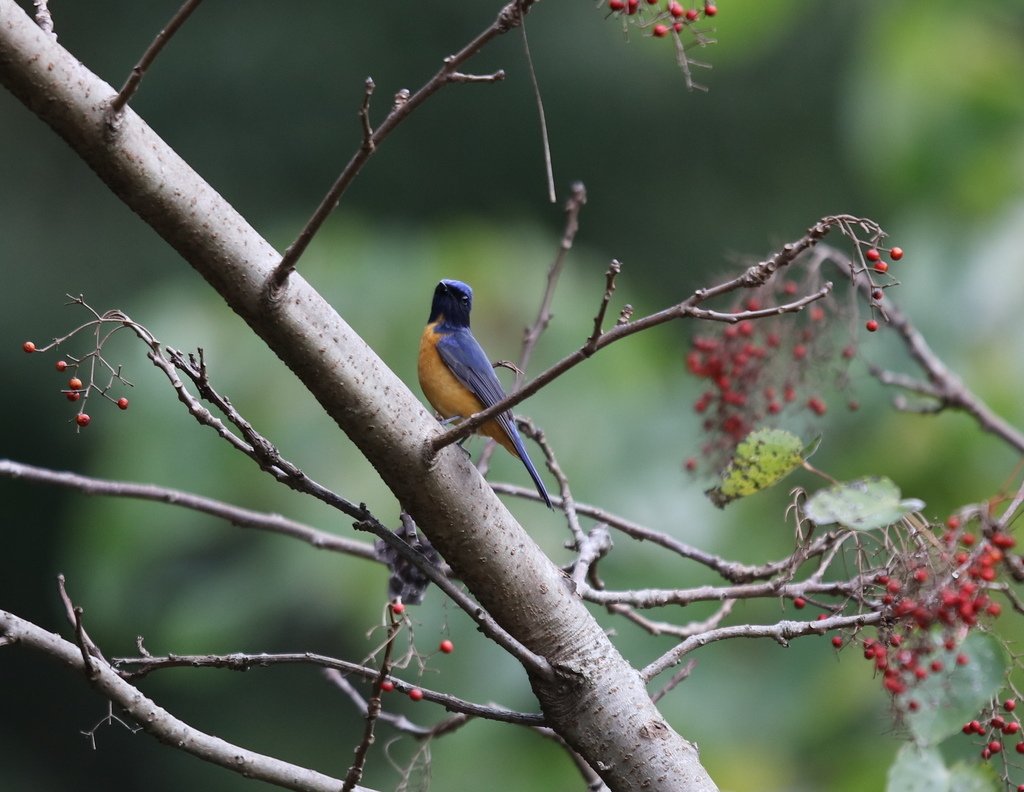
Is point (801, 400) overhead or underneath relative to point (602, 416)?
underneath

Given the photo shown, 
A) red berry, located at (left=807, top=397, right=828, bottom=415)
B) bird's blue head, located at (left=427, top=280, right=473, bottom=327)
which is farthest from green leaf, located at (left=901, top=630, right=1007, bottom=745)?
bird's blue head, located at (left=427, top=280, right=473, bottom=327)

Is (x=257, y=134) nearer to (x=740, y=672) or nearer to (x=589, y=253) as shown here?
(x=589, y=253)

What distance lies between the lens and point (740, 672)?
583cm

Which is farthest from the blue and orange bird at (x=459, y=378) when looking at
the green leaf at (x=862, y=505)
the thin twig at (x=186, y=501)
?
the green leaf at (x=862, y=505)

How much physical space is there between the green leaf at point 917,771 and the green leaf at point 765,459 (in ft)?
1.68

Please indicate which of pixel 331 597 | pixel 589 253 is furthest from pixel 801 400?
pixel 589 253

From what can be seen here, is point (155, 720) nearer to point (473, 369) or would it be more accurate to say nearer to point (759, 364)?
point (473, 369)

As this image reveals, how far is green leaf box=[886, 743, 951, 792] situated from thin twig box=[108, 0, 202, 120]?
1545 millimetres

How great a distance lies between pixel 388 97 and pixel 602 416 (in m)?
7.22

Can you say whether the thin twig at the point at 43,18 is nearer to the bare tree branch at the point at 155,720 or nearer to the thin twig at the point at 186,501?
the bare tree branch at the point at 155,720

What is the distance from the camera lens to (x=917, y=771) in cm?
200

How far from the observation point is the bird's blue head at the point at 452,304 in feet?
12.2

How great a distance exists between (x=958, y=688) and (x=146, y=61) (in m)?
1.45

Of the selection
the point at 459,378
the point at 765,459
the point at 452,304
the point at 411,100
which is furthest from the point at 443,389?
the point at 411,100
